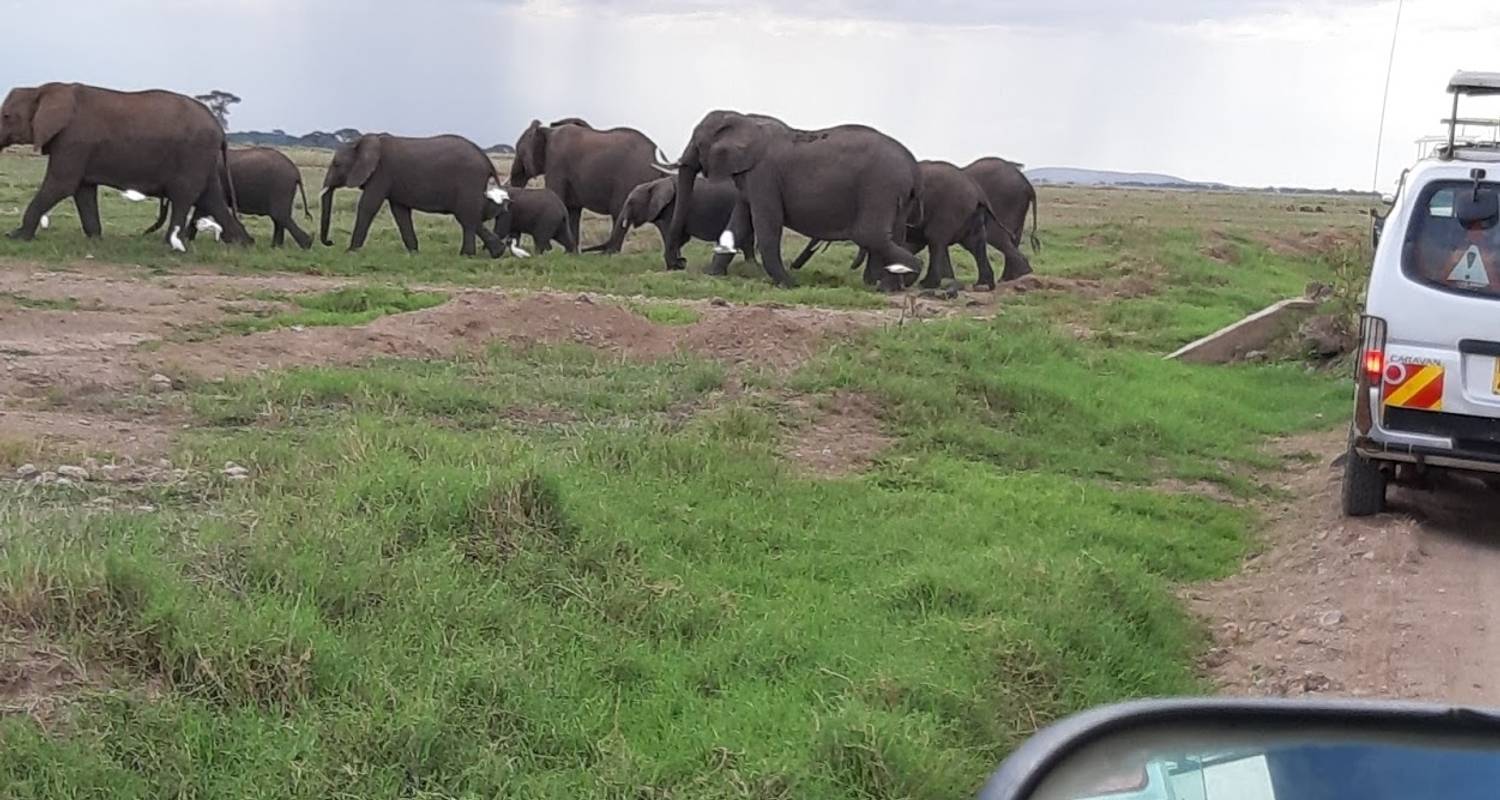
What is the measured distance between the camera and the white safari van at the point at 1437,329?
23.2ft

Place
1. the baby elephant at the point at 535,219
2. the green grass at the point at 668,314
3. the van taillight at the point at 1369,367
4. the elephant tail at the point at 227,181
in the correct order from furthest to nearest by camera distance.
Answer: the baby elephant at the point at 535,219
the elephant tail at the point at 227,181
the green grass at the point at 668,314
the van taillight at the point at 1369,367

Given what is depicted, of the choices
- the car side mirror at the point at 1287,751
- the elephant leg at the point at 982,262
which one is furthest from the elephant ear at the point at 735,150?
the car side mirror at the point at 1287,751

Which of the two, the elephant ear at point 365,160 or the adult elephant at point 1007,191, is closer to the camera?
the elephant ear at point 365,160

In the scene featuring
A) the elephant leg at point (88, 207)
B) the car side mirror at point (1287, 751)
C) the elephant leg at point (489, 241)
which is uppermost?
the car side mirror at point (1287, 751)

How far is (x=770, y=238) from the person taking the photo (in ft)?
55.5

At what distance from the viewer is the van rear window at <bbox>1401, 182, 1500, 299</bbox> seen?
714 centimetres

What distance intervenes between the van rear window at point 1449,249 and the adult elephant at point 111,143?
11892 millimetres

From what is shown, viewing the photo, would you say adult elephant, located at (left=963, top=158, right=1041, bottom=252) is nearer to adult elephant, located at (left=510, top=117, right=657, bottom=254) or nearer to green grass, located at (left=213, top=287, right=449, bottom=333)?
adult elephant, located at (left=510, top=117, right=657, bottom=254)

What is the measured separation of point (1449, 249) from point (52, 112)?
43.9ft

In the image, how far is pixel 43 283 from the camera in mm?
11930

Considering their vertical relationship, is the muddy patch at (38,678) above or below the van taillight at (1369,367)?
below

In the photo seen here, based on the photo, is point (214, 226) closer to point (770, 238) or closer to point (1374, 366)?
point (770, 238)

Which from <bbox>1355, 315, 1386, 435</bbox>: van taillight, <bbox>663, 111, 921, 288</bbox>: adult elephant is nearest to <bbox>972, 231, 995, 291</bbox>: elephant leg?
<bbox>663, 111, 921, 288</bbox>: adult elephant

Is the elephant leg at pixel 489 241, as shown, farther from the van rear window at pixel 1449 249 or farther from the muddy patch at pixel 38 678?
the muddy patch at pixel 38 678
